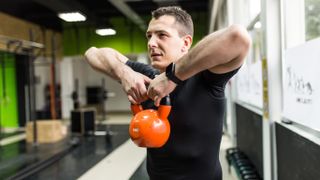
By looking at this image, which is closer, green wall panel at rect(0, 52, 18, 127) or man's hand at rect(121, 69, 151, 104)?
man's hand at rect(121, 69, 151, 104)

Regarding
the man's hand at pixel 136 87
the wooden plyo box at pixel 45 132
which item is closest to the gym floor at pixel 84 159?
the wooden plyo box at pixel 45 132

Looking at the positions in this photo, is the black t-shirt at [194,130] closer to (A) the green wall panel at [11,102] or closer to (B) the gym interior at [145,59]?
(B) the gym interior at [145,59]

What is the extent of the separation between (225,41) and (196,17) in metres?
10.8

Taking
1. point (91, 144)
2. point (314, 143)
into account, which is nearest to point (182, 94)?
point (314, 143)

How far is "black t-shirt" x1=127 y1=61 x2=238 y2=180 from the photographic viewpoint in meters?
1.16

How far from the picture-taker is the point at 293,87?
219cm

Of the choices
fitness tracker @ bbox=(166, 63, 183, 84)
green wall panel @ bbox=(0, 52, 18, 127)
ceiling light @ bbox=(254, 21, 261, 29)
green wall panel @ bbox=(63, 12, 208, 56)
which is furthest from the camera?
green wall panel @ bbox=(63, 12, 208, 56)

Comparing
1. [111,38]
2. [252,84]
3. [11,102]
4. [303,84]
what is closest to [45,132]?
[11,102]

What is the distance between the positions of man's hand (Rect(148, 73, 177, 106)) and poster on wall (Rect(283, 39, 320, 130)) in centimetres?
113

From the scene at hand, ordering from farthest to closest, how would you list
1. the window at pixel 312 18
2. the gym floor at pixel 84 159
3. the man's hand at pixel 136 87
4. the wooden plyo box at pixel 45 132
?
the wooden plyo box at pixel 45 132 → the gym floor at pixel 84 159 → the window at pixel 312 18 → the man's hand at pixel 136 87

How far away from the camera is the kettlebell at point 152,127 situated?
1.09 m

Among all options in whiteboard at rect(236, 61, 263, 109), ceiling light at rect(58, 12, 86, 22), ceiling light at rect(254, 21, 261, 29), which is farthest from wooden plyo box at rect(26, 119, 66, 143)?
ceiling light at rect(254, 21, 261, 29)

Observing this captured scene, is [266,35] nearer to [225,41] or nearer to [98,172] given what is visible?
[225,41]

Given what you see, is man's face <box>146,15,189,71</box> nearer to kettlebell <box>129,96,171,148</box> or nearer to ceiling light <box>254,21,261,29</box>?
kettlebell <box>129,96,171,148</box>
